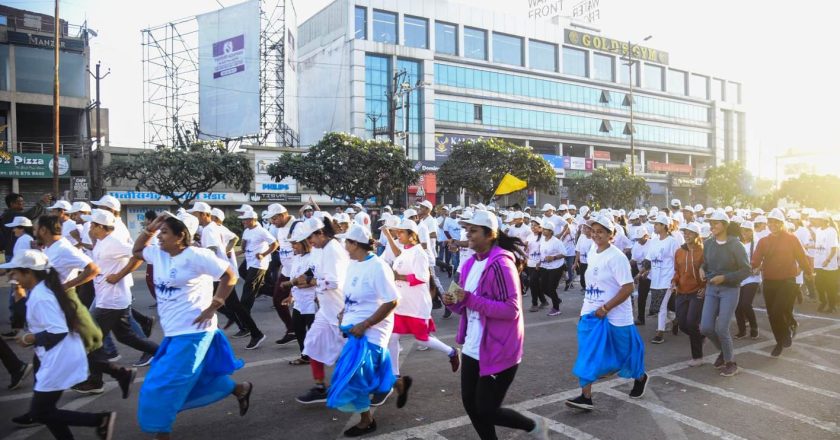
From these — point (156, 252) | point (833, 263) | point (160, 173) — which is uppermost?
point (160, 173)

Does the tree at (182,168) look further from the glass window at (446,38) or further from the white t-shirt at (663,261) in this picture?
the glass window at (446,38)

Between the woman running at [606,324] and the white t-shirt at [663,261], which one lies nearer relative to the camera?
the woman running at [606,324]

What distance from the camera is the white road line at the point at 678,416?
15.3 feet

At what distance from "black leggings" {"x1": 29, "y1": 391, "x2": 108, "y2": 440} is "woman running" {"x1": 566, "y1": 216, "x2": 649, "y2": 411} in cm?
385

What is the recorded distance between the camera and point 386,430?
4699mm

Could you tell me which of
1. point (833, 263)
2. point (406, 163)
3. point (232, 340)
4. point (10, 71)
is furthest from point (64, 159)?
point (833, 263)

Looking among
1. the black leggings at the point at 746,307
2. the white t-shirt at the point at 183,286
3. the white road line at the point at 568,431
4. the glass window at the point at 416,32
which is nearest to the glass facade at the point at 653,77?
the glass window at the point at 416,32

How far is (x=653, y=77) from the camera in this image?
222ft

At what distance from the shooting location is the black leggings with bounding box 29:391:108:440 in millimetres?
4039

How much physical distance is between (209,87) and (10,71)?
37.5ft

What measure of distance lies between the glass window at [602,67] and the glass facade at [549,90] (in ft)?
6.09

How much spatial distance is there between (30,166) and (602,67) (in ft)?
176

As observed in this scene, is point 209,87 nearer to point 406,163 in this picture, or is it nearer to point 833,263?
point 406,163

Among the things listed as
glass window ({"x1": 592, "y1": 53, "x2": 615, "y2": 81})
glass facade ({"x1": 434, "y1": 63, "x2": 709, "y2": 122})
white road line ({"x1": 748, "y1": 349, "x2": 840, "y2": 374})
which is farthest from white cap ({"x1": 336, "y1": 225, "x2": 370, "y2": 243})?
glass window ({"x1": 592, "y1": 53, "x2": 615, "y2": 81})
